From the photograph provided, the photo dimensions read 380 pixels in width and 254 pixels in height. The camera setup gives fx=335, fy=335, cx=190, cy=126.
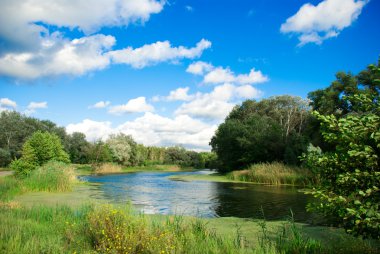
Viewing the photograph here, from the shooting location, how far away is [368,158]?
5391 mm

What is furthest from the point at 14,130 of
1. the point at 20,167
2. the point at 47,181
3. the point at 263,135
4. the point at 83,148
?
the point at 47,181

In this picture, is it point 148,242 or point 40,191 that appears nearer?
point 148,242

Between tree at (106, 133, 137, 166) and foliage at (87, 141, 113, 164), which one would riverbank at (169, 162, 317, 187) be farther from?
tree at (106, 133, 137, 166)

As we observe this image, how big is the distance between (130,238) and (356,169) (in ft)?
14.9

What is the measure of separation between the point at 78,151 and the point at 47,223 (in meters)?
71.0

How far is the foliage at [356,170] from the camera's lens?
17.1ft

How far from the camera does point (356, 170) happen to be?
5.29 metres

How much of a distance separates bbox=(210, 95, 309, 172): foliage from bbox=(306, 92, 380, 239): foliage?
106 ft

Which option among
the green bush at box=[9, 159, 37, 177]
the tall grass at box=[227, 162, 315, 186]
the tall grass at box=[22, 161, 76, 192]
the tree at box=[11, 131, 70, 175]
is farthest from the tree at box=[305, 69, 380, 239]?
the tree at box=[11, 131, 70, 175]

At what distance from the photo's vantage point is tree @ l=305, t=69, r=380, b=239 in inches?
205

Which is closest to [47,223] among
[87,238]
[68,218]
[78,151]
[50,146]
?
[68,218]

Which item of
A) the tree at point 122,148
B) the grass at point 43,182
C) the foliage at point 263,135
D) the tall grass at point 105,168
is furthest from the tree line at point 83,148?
the foliage at point 263,135

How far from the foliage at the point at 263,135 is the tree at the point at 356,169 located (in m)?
32.2

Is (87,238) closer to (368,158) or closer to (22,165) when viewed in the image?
(368,158)
